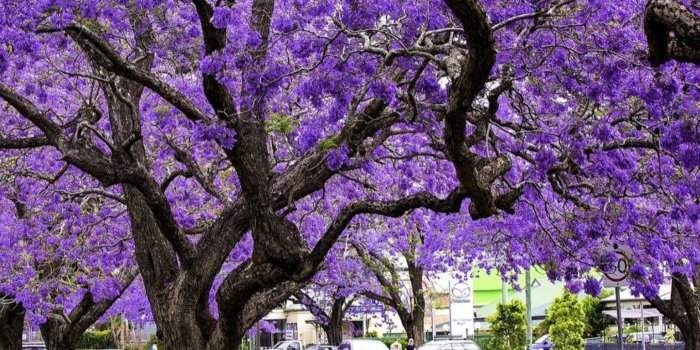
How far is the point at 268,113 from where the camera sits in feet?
39.8

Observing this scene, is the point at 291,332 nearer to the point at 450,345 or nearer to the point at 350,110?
the point at 450,345

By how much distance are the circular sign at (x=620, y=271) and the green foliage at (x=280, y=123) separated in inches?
150

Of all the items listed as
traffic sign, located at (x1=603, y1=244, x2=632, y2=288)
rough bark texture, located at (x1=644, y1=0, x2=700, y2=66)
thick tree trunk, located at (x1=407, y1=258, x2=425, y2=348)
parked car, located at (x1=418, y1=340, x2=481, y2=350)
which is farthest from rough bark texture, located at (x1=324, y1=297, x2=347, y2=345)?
rough bark texture, located at (x1=644, y1=0, x2=700, y2=66)

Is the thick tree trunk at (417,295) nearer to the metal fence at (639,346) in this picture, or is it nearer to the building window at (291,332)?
the metal fence at (639,346)

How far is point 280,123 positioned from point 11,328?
1152 centimetres

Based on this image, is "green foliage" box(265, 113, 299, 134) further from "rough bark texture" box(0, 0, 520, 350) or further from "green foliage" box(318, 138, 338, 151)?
"green foliage" box(318, 138, 338, 151)

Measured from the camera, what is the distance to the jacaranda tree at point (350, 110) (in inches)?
379

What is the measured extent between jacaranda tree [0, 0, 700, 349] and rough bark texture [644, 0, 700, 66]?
2162mm

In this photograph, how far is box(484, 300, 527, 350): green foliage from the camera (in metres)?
29.5

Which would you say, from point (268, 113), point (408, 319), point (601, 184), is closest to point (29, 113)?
point (268, 113)

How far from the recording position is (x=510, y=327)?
97.2 ft

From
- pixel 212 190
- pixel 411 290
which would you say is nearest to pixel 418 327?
pixel 411 290

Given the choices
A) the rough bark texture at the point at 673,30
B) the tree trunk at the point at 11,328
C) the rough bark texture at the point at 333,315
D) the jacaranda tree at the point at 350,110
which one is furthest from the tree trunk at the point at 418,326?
the rough bark texture at the point at 673,30

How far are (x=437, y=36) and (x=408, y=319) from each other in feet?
48.1
